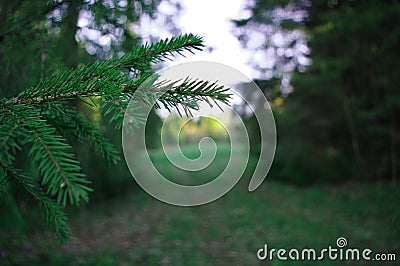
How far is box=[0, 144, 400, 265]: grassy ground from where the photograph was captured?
505 cm

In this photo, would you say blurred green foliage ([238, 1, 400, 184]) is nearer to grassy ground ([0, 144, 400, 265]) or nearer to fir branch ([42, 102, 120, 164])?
grassy ground ([0, 144, 400, 265])

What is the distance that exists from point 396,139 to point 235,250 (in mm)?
7647

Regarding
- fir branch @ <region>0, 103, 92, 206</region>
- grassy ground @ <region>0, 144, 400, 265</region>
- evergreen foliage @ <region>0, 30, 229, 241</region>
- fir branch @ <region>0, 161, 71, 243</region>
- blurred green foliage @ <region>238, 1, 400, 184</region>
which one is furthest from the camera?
blurred green foliage @ <region>238, 1, 400, 184</region>

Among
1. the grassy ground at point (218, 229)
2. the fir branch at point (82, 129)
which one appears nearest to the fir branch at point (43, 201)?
the fir branch at point (82, 129)

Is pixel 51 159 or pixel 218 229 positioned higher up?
pixel 218 229

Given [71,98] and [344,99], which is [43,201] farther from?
[344,99]

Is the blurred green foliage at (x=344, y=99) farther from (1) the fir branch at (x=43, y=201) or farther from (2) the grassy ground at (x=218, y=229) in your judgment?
(1) the fir branch at (x=43, y=201)

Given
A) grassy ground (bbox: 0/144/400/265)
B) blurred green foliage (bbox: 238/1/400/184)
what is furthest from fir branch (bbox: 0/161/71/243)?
blurred green foliage (bbox: 238/1/400/184)

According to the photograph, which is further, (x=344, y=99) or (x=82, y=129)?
(x=344, y=99)

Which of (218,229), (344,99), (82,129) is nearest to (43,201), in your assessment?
(82,129)

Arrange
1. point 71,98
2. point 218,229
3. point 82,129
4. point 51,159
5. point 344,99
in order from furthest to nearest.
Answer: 1. point 344,99
2. point 218,229
3. point 82,129
4. point 71,98
5. point 51,159

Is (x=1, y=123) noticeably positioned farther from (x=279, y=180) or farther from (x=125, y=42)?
(x=279, y=180)

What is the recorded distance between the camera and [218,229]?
A: 24.9 feet

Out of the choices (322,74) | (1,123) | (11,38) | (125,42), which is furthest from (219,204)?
(1,123)
